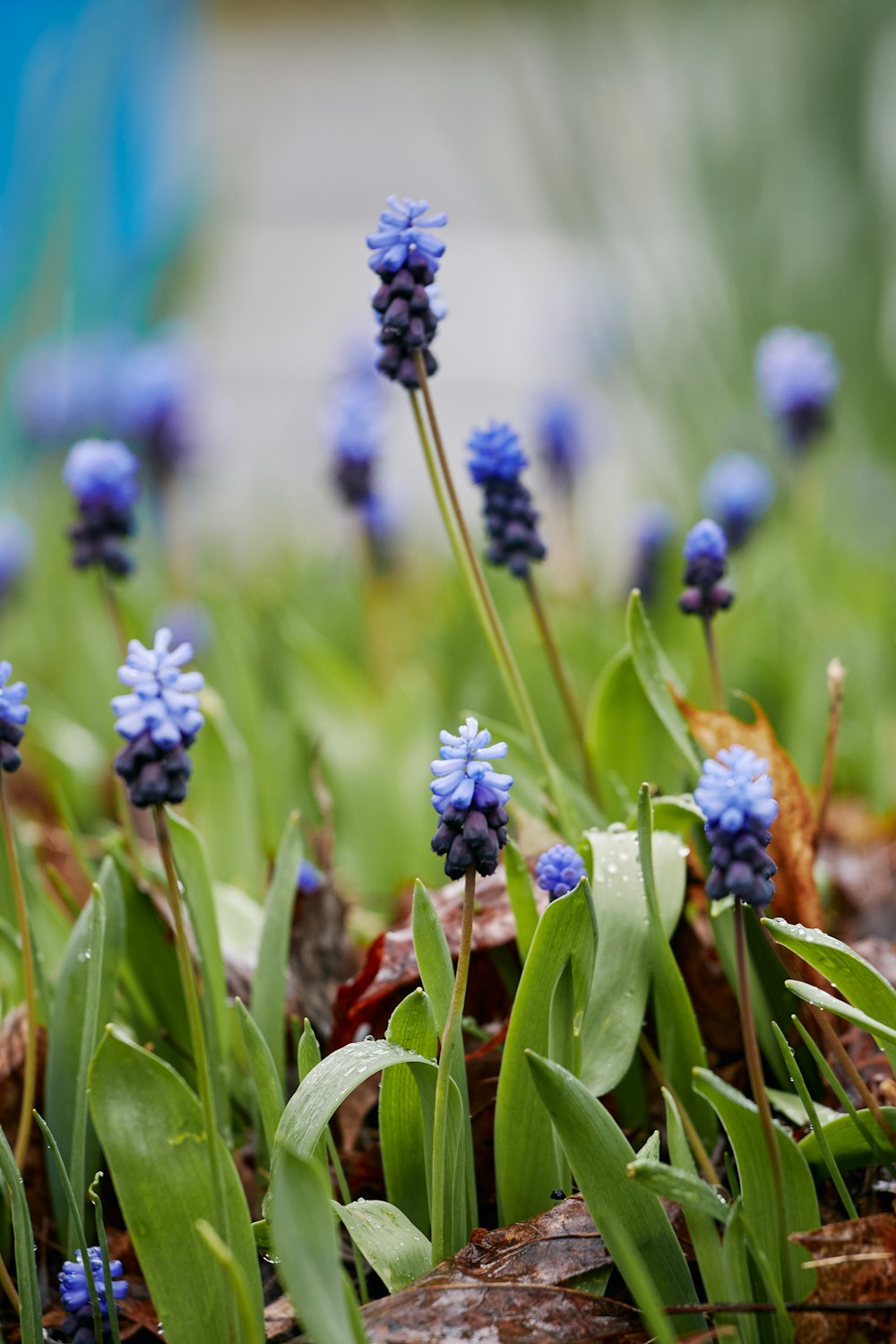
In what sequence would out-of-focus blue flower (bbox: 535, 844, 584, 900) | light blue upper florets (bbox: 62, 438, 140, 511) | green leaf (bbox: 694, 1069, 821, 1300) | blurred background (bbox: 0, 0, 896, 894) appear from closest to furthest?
green leaf (bbox: 694, 1069, 821, 1300), out-of-focus blue flower (bbox: 535, 844, 584, 900), light blue upper florets (bbox: 62, 438, 140, 511), blurred background (bbox: 0, 0, 896, 894)

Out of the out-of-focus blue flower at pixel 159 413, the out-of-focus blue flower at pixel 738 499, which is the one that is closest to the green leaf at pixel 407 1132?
the out-of-focus blue flower at pixel 738 499

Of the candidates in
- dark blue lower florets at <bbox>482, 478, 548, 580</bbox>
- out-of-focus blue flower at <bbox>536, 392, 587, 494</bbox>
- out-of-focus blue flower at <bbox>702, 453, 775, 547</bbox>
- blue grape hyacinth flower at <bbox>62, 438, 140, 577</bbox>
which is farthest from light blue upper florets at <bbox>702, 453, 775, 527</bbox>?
blue grape hyacinth flower at <bbox>62, 438, 140, 577</bbox>

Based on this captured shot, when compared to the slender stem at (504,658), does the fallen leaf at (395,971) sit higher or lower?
lower

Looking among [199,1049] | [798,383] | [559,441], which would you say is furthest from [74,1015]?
[559,441]

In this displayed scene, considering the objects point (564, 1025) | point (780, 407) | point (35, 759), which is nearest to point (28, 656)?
point (35, 759)

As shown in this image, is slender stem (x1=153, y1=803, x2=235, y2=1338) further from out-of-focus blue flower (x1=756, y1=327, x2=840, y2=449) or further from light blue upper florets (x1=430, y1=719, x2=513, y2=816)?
out-of-focus blue flower (x1=756, y1=327, x2=840, y2=449)

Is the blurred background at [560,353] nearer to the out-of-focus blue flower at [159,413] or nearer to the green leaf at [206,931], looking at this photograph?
the out-of-focus blue flower at [159,413]

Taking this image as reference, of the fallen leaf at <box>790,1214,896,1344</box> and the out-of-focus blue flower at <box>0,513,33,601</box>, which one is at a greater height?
the out-of-focus blue flower at <box>0,513,33,601</box>
